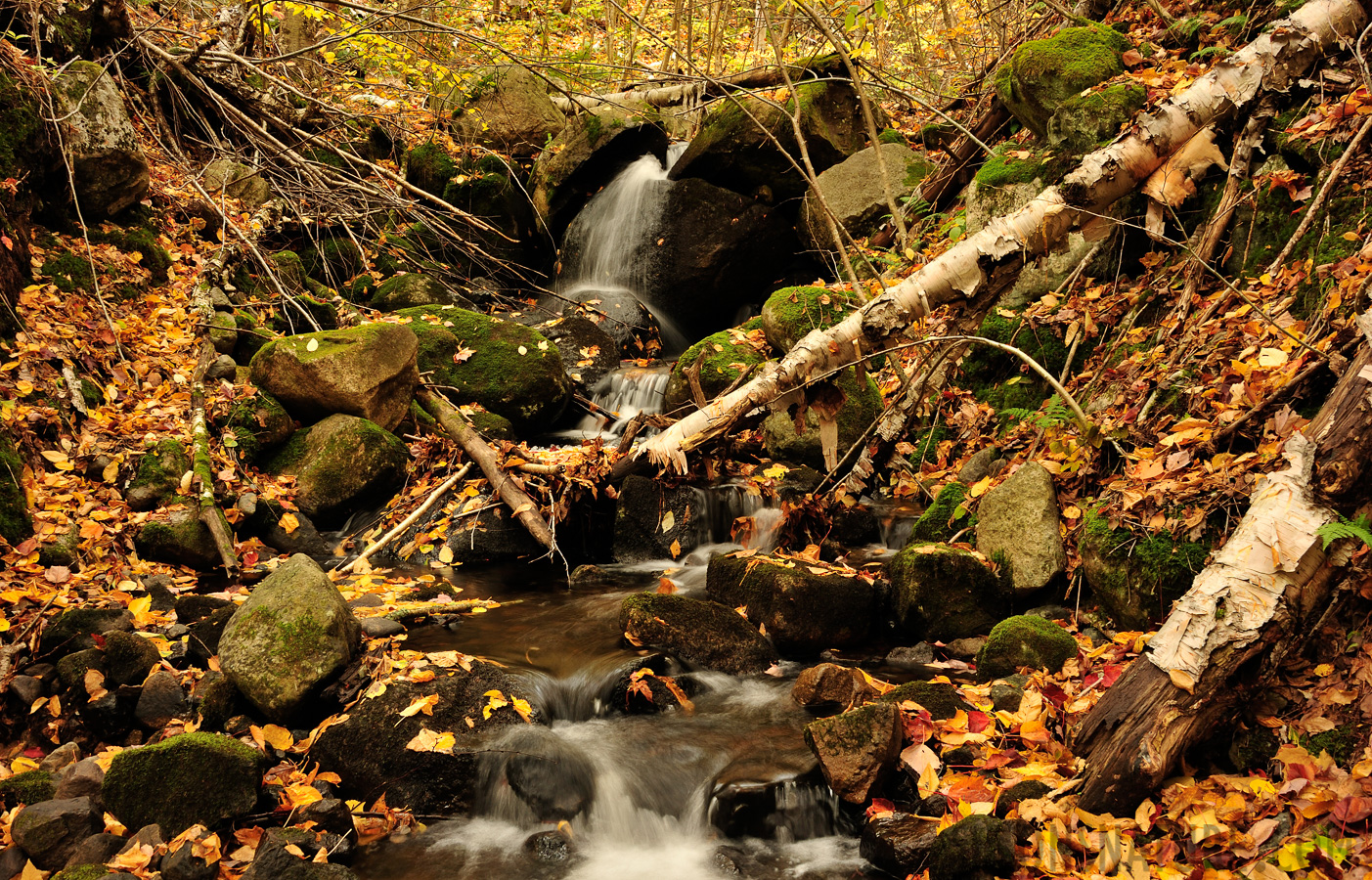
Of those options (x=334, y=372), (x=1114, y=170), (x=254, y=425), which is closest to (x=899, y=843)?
(x=1114, y=170)

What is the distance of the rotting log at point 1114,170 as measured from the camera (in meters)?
4.98

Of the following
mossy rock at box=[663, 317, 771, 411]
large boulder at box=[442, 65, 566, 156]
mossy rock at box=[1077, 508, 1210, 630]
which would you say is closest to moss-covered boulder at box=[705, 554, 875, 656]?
mossy rock at box=[1077, 508, 1210, 630]

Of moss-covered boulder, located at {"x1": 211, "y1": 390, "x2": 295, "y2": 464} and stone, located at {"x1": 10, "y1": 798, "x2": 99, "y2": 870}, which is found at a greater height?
moss-covered boulder, located at {"x1": 211, "y1": 390, "x2": 295, "y2": 464}

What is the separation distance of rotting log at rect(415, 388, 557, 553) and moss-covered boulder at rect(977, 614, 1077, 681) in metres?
3.62

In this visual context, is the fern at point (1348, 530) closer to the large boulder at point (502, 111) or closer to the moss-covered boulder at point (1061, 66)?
the moss-covered boulder at point (1061, 66)

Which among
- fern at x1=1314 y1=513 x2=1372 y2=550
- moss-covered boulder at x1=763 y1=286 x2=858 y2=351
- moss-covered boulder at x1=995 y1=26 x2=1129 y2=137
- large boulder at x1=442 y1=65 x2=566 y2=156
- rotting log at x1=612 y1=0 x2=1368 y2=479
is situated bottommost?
fern at x1=1314 y1=513 x2=1372 y2=550

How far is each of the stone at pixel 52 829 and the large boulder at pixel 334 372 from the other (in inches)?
198

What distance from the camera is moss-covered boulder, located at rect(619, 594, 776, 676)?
5.15m

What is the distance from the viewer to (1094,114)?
22.2ft

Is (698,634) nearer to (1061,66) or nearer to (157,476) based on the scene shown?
(157,476)

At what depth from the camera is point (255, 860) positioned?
327 cm

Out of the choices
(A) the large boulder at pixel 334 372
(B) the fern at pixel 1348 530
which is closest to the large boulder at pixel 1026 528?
(B) the fern at pixel 1348 530

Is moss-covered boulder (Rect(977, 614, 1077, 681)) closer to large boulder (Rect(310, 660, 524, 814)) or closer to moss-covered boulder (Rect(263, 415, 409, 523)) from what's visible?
large boulder (Rect(310, 660, 524, 814))

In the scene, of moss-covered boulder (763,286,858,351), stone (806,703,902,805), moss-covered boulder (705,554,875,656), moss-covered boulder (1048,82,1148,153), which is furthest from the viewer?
moss-covered boulder (763,286,858,351)
